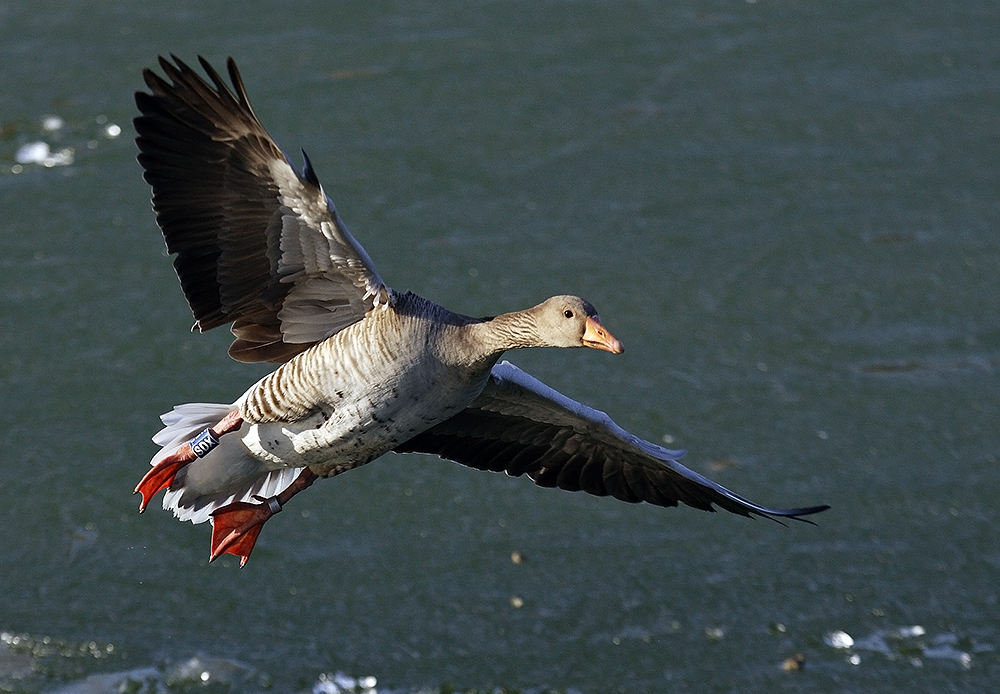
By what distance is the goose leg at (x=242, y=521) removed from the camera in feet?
19.4

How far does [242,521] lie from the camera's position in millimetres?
5938

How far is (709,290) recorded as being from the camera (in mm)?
8336

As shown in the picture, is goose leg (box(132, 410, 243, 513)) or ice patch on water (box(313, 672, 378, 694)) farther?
ice patch on water (box(313, 672, 378, 694))

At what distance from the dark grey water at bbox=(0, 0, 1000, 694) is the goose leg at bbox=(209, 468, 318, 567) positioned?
0.60 m

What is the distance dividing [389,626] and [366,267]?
2.15 meters

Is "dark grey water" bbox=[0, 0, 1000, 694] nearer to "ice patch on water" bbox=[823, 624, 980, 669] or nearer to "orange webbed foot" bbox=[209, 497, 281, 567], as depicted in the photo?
"ice patch on water" bbox=[823, 624, 980, 669]

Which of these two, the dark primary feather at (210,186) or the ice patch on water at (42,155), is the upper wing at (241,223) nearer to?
the dark primary feather at (210,186)

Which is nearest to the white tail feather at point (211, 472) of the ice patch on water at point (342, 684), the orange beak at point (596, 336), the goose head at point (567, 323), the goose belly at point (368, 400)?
the goose belly at point (368, 400)

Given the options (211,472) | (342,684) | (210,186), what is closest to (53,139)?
(211,472)

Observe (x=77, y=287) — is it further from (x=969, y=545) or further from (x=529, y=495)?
(x=969, y=545)

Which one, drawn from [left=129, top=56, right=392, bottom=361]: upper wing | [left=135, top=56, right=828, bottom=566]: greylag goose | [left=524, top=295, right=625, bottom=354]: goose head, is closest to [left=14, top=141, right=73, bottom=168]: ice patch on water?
[left=135, top=56, right=828, bottom=566]: greylag goose

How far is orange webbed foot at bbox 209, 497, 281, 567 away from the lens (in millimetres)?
5898

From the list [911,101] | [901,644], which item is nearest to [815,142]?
[911,101]

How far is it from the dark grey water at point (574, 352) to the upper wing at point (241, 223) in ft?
5.94
